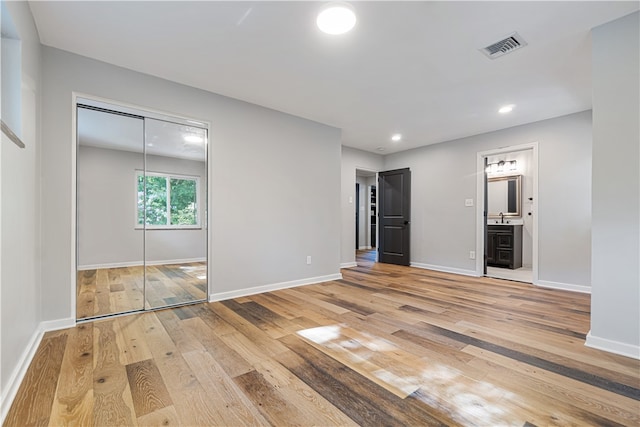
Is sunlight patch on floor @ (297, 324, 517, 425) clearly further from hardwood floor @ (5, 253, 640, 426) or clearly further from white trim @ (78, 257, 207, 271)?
white trim @ (78, 257, 207, 271)

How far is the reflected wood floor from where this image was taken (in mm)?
2938

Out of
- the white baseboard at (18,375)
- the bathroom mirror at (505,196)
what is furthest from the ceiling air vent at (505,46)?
the bathroom mirror at (505,196)

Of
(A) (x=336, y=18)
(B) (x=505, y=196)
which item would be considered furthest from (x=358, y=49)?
(B) (x=505, y=196)

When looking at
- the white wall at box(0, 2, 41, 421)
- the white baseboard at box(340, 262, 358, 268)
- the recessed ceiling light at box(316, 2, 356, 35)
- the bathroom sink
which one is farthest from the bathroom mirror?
the white wall at box(0, 2, 41, 421)

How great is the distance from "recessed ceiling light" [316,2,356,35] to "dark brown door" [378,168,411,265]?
4208 millimetres

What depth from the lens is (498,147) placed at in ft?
15.3

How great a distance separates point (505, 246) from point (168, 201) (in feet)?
20.1

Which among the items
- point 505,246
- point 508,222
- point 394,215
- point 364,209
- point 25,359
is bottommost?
point 25,359

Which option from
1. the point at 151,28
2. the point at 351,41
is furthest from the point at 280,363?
the point at 151,28

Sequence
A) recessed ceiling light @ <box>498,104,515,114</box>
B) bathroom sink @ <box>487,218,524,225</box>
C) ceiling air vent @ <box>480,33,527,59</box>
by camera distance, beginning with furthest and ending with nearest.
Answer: bathroom sink @ <box>487,218,524,225</box> < recessed ceiling light @ <box>498,104,515,114</box> < ceiling air vent @ <box>480,33,527,59</box>

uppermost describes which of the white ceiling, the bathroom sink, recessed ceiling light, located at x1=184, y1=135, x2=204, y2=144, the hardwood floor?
the white ceiling

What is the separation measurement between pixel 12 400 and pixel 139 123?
8.39 ft

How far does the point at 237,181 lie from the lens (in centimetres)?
353

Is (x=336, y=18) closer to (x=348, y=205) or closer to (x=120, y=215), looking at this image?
(x=120, y=215)
